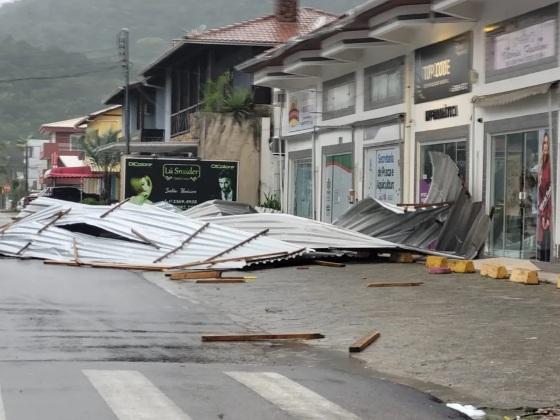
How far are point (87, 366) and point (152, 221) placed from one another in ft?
40.8

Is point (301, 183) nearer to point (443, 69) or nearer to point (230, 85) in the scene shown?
point (230, 85)

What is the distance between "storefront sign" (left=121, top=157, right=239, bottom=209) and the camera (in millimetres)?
29719

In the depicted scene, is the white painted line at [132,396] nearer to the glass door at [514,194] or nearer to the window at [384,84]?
the glass door at [514,194]

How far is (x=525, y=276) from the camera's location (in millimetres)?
13539

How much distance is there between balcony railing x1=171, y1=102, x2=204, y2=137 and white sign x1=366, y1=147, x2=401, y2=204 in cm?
1503

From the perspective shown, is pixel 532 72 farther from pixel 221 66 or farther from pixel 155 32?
pixel 155 32

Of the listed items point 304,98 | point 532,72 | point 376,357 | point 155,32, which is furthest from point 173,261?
point 155,32

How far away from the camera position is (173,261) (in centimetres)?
1742

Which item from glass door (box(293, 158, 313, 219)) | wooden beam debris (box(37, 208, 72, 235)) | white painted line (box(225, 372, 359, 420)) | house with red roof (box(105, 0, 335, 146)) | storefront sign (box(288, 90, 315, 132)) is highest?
house with red roof (box(105, 0, 335, 146))

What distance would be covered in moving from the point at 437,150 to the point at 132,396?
15.3 m

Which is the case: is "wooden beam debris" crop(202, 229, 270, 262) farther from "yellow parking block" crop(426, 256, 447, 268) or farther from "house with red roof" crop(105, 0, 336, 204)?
"house with red roof" crop(105, 0, 336, 204)

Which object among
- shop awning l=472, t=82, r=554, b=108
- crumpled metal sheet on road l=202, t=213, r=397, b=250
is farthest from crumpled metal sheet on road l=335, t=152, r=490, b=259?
shop awning l=472, t=82, r=554, b=108

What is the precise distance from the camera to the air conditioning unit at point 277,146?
103ft

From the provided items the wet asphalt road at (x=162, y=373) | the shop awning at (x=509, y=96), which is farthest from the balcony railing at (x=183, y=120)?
the wet asphalt road at (x=162, y=373)
